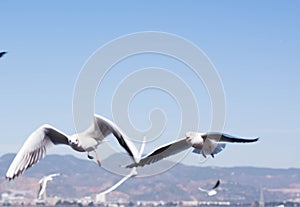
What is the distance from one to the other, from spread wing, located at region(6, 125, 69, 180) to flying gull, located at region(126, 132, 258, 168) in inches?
41.9

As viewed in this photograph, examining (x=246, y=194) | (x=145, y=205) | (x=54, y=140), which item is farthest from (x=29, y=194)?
(x=54, y=140)

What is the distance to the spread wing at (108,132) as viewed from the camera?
745cm

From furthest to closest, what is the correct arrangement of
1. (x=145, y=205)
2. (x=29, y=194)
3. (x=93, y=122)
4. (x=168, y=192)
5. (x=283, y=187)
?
(x=283, y=187)
(x=168, y=192)
(x=145, y=205)
(x=29, y=194)
(x=93, y=122)

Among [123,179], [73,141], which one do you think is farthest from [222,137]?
[73,141]

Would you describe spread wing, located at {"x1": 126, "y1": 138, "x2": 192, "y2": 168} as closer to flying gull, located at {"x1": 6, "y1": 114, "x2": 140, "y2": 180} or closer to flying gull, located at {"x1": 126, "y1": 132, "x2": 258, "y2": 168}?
flying gull, located at {"x1": 126, "y1": 132, "x2": 258, "y2": 168}

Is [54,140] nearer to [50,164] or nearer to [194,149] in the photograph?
[194,149]

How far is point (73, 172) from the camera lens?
502 ft

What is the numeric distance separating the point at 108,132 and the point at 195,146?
1.07m

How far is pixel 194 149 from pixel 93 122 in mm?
1294

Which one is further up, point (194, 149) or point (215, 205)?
point (215, 205)

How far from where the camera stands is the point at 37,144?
8789 millimetres

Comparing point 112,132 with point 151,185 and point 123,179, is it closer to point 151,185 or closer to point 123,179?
point 123,179

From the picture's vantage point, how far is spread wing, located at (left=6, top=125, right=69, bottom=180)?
854cm

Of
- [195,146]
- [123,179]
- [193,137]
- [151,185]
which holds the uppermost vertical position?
[151,185]
